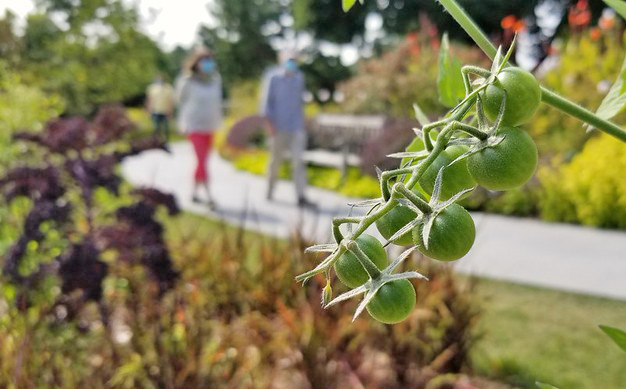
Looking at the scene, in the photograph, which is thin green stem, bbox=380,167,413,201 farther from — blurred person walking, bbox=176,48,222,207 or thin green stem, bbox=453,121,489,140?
blurred person walking, bbox=176,48,222,207

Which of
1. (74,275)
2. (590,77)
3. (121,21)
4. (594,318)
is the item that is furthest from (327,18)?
(74,275)

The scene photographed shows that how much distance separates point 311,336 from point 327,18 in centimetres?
2468

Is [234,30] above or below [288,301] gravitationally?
below

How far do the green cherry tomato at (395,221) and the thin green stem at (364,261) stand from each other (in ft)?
0.07

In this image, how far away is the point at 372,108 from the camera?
13352 mm

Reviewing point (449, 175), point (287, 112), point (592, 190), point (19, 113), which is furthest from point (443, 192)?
point (287, 112)

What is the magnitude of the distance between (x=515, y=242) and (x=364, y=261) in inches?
252

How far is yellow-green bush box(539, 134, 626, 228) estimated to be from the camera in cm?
700

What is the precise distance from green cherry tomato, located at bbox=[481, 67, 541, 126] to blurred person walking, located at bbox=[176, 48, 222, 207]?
8139mm

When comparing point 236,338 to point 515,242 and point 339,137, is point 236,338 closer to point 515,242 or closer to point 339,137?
point 515,242

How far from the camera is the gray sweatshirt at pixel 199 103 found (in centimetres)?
861

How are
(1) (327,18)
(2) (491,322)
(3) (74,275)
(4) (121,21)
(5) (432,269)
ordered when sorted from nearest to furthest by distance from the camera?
(3) (74,275), (5) (432,269), (2) (491,322), (4) (121,21), (1) (327,18)

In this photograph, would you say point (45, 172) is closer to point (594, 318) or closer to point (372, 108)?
point (594, 318)

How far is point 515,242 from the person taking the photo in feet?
21.6
